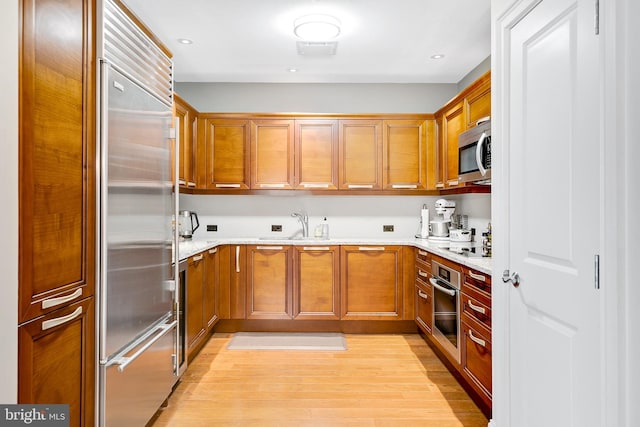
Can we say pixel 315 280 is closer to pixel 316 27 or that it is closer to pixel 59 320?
pixel 316 27

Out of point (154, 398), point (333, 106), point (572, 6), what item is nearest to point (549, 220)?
point (572, 6)

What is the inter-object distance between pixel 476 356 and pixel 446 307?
590mm

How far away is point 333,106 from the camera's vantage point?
436 centimetres

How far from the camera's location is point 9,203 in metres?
1.14

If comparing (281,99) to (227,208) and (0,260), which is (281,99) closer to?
(227,208)

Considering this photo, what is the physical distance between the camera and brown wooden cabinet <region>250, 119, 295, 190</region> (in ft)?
13.3

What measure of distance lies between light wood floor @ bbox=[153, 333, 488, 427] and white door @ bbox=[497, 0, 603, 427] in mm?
765

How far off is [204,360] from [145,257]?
151 cm

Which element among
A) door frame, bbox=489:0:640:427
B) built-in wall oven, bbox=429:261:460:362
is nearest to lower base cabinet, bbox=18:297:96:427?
door frame, bbox=489:0:640:427

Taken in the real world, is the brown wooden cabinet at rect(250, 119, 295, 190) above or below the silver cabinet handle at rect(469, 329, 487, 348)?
above

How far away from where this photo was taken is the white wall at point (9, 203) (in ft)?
3.67

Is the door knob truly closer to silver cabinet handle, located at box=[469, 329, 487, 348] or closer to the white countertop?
the white countertop

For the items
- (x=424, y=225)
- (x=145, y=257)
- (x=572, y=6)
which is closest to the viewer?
(x=572, y=6)

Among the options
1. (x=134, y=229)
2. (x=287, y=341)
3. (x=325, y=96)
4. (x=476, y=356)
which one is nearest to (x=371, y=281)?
(x=287, y=341)
